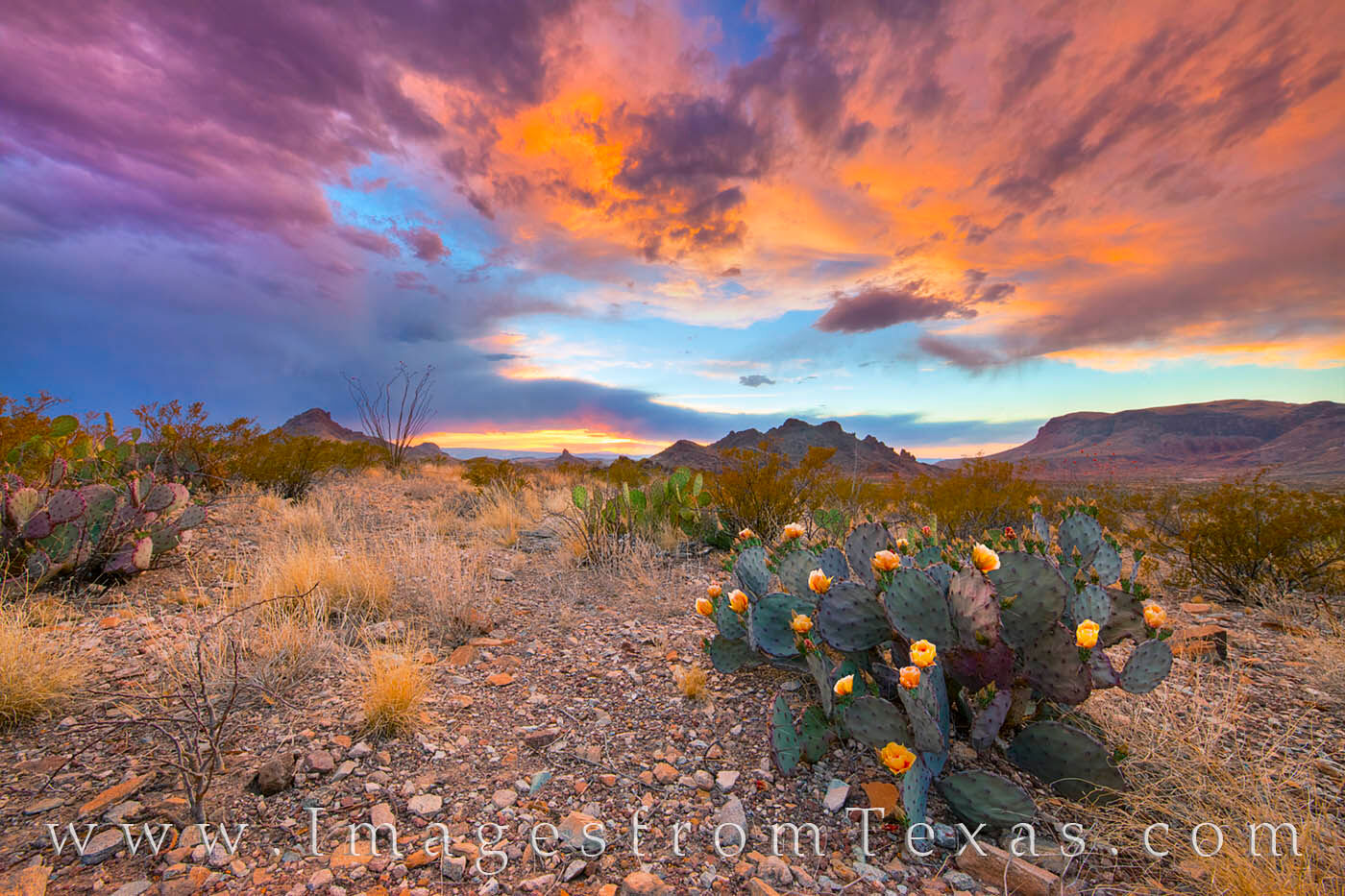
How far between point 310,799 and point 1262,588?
322 inches

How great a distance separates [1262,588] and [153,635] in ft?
31.7

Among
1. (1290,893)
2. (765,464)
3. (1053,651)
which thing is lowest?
(1290,893)

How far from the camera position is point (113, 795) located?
97.5 inches

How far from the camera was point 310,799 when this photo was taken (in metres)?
2.52

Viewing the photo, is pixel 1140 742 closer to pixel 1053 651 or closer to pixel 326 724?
pixel 1053 651

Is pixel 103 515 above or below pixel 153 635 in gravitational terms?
above

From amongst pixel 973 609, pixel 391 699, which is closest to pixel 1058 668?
pixel 973 609

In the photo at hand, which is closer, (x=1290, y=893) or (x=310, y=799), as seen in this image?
(x=1290, y=893)

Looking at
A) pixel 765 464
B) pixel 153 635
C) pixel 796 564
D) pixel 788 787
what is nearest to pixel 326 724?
pixel 153 635

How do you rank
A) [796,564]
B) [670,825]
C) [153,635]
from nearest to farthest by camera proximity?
[670,825]
[796,564]
[153,635]

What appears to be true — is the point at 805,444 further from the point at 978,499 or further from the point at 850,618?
the point at 850,618

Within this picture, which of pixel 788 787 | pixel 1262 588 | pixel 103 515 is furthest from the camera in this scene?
pixel 1262 588

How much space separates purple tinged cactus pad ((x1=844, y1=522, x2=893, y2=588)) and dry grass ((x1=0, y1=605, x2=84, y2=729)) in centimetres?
446

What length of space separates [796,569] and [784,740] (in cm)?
94
